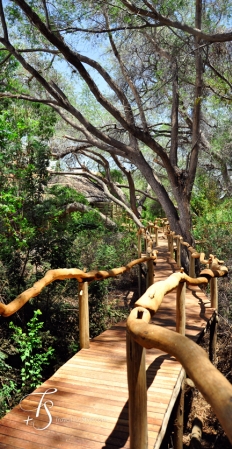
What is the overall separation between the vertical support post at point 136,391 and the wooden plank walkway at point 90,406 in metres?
0.36

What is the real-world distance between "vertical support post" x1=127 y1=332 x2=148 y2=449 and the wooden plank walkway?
363mm

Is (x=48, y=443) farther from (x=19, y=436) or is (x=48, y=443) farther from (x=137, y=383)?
(x=137, y=383)

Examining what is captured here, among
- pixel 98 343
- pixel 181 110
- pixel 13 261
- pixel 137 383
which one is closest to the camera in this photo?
pixel 137 383

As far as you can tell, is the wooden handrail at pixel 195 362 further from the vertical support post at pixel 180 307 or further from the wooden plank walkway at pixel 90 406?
the vertical support post at pixel 180 307

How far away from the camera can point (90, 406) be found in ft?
10.4

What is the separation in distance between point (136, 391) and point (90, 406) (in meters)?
1.10

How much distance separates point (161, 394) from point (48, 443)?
105 cm

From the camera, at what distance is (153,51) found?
12.1 metres

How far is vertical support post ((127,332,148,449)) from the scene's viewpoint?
2.22 metres

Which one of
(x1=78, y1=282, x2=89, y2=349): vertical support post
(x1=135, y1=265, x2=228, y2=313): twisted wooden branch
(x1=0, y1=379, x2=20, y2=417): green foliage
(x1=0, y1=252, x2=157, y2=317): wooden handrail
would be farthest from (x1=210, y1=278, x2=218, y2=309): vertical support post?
(x1=0, y1=379, x2=20, y2=417): green foliage

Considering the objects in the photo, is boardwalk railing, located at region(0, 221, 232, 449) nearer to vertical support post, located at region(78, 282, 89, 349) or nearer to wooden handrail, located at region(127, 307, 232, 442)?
wooden handrail, located at region(127, 307, 232, 442)

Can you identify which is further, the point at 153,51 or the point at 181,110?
the point at 181,110

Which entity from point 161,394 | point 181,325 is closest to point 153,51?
point 181,325

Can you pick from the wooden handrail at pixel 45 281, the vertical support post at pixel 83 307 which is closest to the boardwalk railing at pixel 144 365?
the wooden handrail at pixel 45 281
